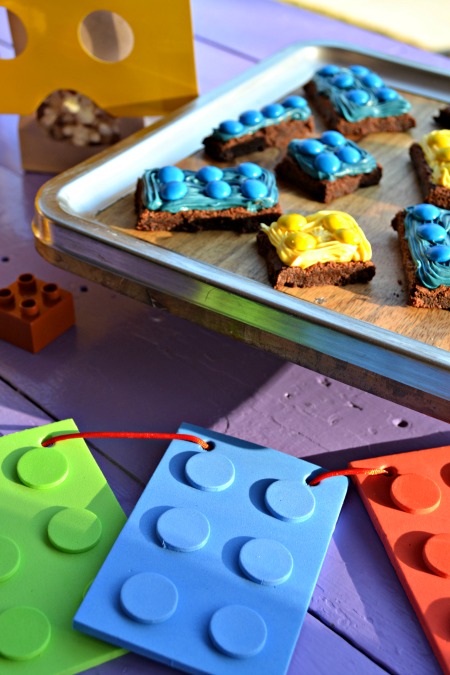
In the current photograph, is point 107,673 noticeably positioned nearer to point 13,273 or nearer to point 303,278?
point 303,278

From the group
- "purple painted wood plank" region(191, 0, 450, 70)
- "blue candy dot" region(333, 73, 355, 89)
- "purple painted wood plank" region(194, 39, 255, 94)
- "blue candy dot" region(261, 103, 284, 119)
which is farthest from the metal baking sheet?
"purple painted wood plank" region(191, 0, 450, 70)

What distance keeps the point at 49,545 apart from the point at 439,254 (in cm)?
55

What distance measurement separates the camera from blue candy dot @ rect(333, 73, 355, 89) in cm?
144

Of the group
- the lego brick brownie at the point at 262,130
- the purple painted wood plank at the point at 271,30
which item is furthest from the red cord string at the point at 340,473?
the purple painted wood plank at the point at 271,30

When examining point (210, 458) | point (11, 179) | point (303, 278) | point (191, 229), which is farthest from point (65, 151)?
point (210, 458)

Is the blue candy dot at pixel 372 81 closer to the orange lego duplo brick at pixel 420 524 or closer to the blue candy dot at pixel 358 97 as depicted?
the blue candy dot at pixel 358 97

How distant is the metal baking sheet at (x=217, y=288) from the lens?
2.89 ft

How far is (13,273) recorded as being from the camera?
1.27 metres

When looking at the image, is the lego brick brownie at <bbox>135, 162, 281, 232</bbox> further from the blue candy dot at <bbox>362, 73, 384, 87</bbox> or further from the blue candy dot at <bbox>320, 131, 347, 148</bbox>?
the blue candy dot at <bbox>362, 73, 384, 87</bbox>

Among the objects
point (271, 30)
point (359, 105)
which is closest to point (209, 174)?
point (359, 105)

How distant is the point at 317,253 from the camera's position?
1.02m

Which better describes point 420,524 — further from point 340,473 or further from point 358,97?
point 358,97

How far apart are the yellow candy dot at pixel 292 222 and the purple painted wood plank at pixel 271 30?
3.24ft

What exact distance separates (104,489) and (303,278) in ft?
1.10
